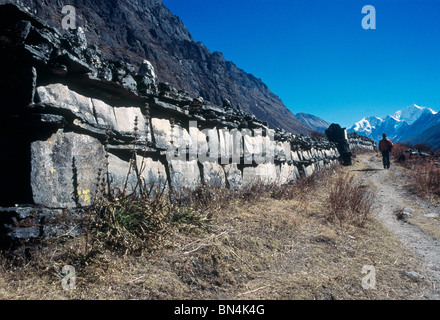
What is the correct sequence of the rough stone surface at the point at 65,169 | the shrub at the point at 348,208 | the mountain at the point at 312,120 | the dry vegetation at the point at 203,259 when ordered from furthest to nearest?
the mountain at the point at 312,120 → the shrub at the point at 348,208 → the rough stone surface at the point at 65,169 → the dry vegetation at the point at 203,259

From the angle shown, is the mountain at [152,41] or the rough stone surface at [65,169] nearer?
the rough stone surface at [65,169]

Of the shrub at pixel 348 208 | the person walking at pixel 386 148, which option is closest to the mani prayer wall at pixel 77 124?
the shrub at pixel 348 208

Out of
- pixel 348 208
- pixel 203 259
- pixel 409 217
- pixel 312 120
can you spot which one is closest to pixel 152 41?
pixel 348 208

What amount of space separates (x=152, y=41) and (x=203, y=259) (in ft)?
180

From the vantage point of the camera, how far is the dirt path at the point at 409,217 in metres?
3.13

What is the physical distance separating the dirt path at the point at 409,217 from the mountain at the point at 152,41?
104ft

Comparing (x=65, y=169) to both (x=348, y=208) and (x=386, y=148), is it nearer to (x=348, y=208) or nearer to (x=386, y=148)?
(x=348, y=208)

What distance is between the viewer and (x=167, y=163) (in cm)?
393

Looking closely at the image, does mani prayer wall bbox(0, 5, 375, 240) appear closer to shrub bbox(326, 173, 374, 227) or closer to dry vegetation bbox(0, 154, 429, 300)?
dry vegetation bbox(0, 154, 429, 300)

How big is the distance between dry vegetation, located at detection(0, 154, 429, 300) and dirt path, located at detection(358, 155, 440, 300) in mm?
209

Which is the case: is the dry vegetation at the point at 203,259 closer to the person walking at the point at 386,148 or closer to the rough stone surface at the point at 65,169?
the rough stone surface at the point at 65,169

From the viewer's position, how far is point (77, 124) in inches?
108

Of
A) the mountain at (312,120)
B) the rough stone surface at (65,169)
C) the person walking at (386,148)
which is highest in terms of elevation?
the mountain at (312,120)
